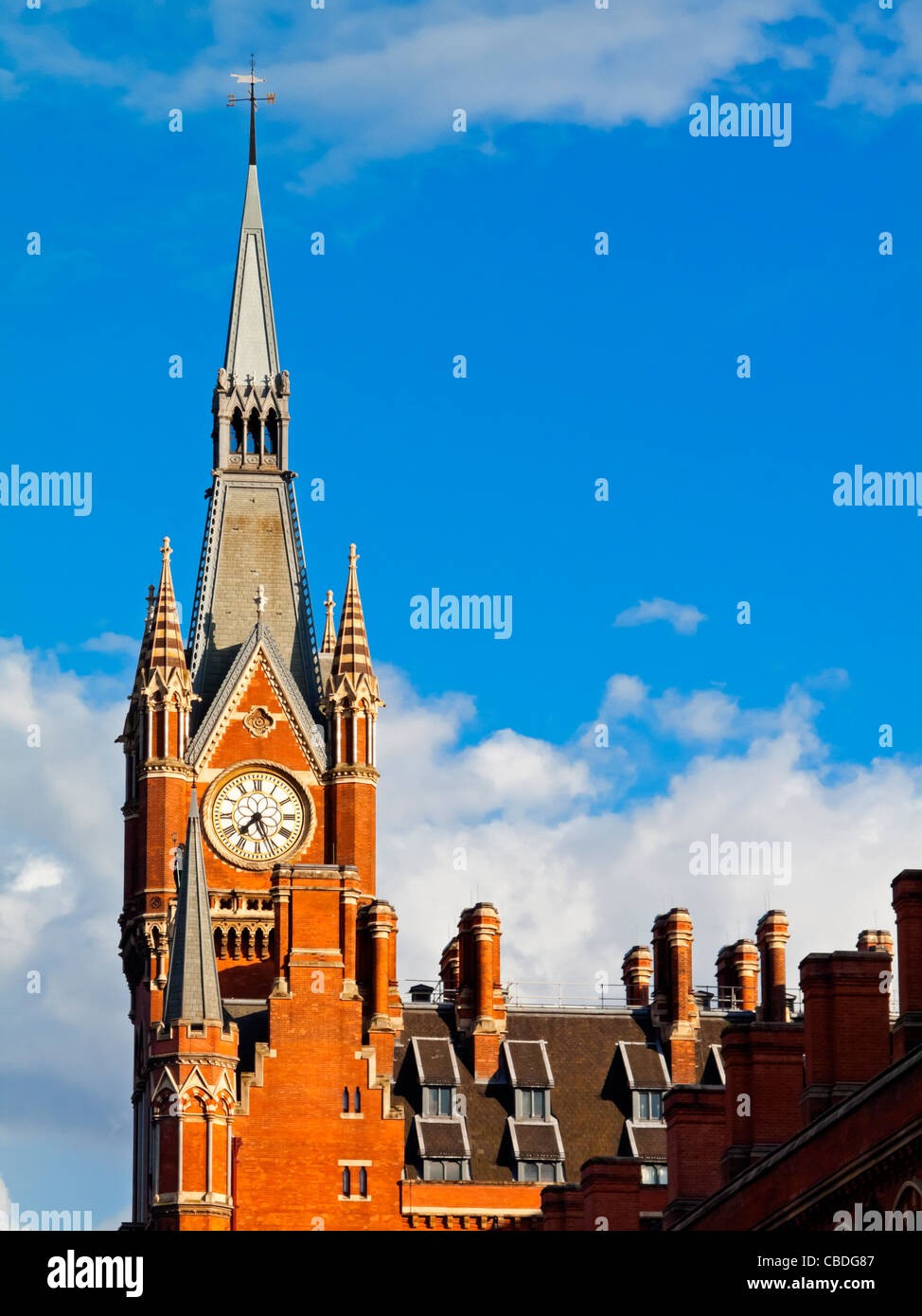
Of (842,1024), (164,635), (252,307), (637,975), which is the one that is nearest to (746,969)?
(637,975)

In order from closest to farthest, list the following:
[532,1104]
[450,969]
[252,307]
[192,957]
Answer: [192,957], [532,1104], [450,969], [252,307]

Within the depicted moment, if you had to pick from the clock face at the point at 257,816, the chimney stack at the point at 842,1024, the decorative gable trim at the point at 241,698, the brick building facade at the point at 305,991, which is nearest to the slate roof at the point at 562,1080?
the brick building facade at the point at 305,991

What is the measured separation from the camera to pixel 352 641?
350ft

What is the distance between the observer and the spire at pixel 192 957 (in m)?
84.7

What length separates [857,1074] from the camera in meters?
47.9

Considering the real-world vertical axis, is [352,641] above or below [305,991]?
above

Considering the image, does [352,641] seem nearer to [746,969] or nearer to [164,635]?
[164,635]

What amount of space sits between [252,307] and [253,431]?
533cm

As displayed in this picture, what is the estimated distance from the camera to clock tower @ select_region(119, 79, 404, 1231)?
84.6m

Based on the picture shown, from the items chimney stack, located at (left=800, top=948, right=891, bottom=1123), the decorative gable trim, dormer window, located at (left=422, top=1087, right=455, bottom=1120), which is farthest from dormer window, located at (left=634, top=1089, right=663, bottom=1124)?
chimney stack, located at (left=800, top=948, right=891, bottom=1123)

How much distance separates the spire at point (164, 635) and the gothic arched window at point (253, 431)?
6.65 meters

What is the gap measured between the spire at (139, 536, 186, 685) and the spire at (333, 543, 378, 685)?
5.25m

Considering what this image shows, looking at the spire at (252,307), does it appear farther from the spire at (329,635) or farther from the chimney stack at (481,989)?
the chimney stack at (481,989)
